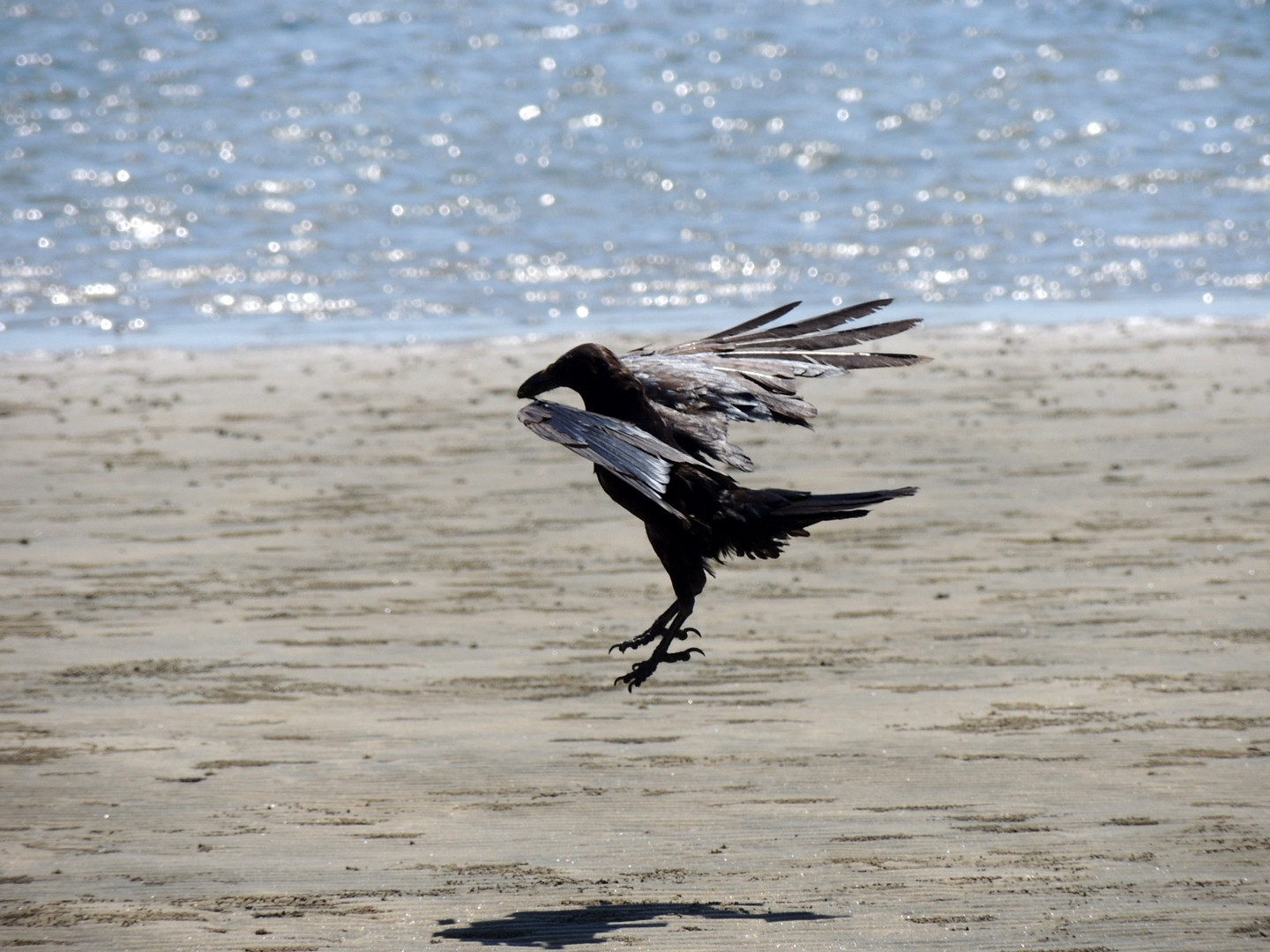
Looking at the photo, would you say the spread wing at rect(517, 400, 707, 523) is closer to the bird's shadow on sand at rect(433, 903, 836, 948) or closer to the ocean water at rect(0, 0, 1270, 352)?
the bird's shadow on sand at rect(433, 903, 836, 948)

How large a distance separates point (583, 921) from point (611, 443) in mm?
1204

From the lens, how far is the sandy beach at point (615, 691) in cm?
413

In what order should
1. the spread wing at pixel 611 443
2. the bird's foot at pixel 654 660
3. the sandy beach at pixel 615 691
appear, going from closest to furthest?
the spread wing at pixel 611 443 < the sandy beach at pixel 615 691 < the bird's foot at pixel 654 660

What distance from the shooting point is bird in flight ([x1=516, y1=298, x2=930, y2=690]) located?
13.7 feet

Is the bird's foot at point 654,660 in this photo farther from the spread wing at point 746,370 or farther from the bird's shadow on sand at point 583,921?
the bird's shadow on sand at point 583,921

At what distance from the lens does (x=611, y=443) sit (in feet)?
12.8

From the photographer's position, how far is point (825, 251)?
1557cm

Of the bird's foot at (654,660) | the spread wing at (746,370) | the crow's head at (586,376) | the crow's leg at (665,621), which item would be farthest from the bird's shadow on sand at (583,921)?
the crow's head at (586,376)

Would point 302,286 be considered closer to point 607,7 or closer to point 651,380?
point 651,380

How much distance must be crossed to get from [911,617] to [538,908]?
271 centimetres

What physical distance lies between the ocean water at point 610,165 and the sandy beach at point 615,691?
4.11 m

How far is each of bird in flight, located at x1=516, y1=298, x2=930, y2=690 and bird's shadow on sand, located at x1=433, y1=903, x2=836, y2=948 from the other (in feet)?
2.51

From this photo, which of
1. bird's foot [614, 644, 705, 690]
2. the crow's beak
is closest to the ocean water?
the crow's beak

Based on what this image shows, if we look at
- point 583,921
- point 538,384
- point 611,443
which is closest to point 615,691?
point 538,384
